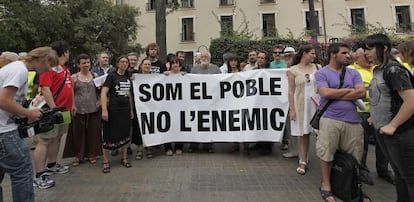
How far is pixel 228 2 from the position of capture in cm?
4016

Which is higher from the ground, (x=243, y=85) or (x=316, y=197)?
(x=243, y=85)

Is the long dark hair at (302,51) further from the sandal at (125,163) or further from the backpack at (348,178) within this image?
the sandal at (125,163)

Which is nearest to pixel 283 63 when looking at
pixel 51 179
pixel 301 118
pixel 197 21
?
pixel 301 118

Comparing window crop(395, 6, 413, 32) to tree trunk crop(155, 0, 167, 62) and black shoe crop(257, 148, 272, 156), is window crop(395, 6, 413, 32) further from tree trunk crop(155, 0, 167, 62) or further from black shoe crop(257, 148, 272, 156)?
black shoe crop(257, 148, 272, 156)

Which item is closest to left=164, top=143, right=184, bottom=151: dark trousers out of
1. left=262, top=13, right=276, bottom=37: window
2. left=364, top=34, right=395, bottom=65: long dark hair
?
left=364, top=34, right=395, bottom=65: long dark hair

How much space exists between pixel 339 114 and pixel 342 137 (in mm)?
267

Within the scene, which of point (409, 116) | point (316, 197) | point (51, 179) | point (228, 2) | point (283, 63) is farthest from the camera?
point (228, 2)

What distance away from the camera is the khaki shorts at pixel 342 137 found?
4.27 meters

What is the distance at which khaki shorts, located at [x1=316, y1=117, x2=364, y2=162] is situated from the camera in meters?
4.27

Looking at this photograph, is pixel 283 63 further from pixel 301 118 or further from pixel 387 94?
pixel 387 94

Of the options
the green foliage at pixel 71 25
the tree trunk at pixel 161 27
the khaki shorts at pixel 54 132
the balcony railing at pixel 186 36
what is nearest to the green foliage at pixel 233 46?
the tree trunk at pixel 161 27

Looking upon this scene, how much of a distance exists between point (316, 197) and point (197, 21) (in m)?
37.0

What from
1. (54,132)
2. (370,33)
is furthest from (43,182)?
(370,33)

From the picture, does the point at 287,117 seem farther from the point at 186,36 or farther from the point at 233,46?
the point at 186,36
